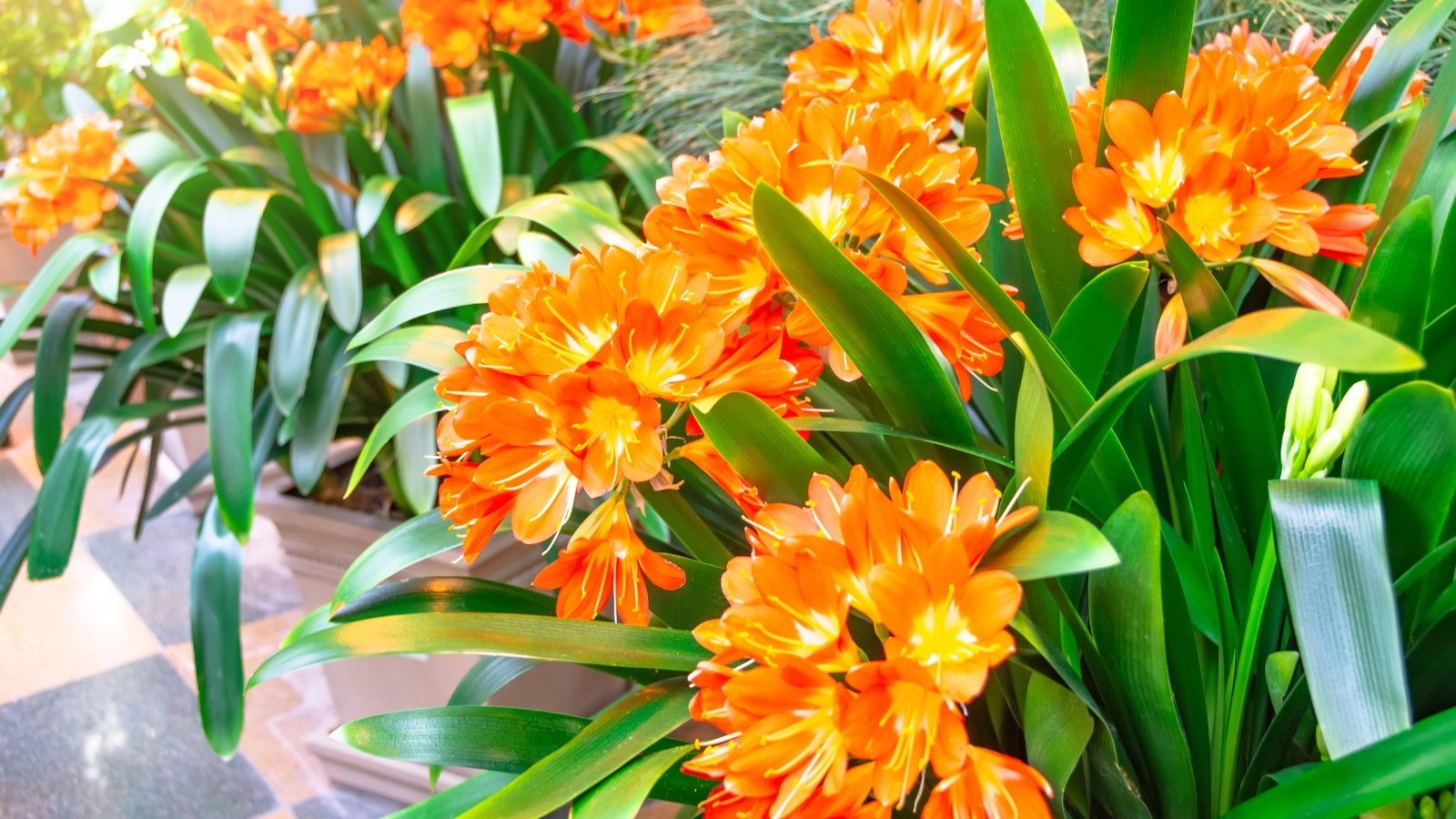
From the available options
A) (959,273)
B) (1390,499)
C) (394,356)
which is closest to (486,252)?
(394,356)

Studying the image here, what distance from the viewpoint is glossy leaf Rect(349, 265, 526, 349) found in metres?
0.58

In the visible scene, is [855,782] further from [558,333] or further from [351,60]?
[351,60]

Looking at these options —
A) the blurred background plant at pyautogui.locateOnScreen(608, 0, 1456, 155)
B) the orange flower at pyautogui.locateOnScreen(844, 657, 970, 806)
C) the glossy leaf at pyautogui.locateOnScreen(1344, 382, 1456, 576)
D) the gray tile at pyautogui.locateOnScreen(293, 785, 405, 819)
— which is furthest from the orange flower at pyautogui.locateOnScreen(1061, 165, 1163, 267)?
the gray tile at pyautogui.locateOnScreen(293, 785, 405, 819)

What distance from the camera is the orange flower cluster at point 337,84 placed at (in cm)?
109

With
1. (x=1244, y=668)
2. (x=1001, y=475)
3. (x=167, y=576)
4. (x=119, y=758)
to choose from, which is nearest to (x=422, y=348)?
(x=1001, y=475)

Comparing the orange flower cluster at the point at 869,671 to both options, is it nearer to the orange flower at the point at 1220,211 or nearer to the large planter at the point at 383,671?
the orange flower at the point at 1220,211

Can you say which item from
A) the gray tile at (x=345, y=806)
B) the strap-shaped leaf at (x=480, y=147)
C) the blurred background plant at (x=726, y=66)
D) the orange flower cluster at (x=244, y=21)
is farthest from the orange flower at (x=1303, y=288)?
the gray tile at (x=345, y=806)

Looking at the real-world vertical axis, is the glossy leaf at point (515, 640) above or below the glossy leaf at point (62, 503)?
above

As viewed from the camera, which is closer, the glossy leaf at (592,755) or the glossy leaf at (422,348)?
the glossy leaf at (592,755)

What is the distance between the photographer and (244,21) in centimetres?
116

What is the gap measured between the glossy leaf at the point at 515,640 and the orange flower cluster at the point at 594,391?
13mm

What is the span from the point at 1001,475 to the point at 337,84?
907 millimetres

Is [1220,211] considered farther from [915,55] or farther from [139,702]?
[139,702]

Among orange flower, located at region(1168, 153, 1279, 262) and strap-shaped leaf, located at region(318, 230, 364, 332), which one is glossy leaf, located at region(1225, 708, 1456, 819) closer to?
orange flower, located at region(1168, 153, 1279, 262)
